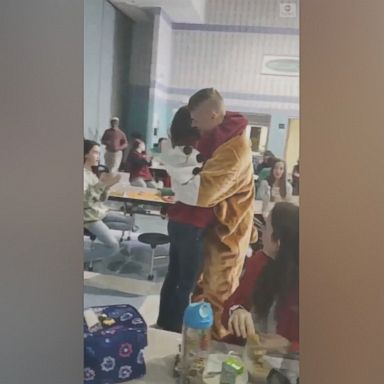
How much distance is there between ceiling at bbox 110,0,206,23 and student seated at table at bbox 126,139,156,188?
0.24 meters

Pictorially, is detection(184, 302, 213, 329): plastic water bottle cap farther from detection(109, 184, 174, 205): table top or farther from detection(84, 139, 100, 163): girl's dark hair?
detection(84, 139, 100, 163): girl's dark hair

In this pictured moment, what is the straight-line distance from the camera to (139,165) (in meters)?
1.04

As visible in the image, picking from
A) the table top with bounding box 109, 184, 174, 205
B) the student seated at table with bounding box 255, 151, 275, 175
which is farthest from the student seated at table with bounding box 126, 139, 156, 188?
the student seated at table with bounding box 255, 151, 275, 175

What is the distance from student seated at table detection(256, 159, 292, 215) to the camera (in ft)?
3.32

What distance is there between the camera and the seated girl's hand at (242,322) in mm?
1061

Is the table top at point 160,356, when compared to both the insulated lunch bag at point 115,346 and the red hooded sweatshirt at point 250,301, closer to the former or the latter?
the insulated lunch bag at point 115,346

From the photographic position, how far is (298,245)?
3.36ft

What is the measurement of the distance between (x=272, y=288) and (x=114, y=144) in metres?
0.42

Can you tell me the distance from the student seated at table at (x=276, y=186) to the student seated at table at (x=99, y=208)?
27cm

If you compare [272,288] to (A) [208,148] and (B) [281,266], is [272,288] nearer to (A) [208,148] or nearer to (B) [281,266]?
(B) [281,266]

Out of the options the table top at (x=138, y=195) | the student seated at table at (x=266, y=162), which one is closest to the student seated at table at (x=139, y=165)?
the table top at (x=138, y=195)
